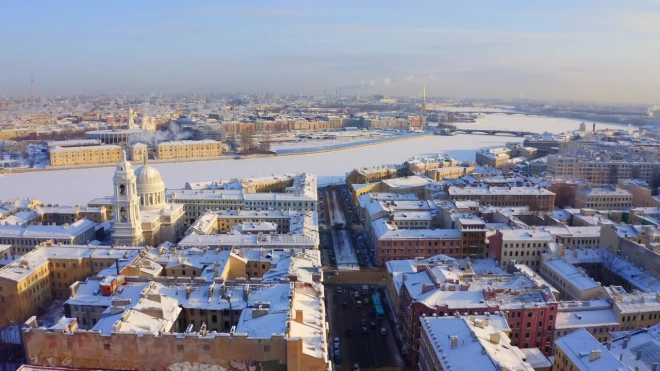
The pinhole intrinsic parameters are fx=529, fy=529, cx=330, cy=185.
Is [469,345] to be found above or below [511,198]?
above

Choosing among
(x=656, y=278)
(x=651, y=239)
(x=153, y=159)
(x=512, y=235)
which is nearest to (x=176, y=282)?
(x=512, y=235)

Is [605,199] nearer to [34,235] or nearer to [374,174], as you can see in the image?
[374,174]

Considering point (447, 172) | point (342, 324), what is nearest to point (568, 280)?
point (342, 324)

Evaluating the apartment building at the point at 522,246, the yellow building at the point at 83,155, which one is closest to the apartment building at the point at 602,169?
the apartment building at the point at 522,246

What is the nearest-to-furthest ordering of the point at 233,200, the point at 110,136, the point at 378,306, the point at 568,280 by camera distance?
the point at 568,280 < the point at 378,306 < the point at 233,200 < the point at 110,136

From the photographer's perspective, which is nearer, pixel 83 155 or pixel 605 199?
pixel 605 199

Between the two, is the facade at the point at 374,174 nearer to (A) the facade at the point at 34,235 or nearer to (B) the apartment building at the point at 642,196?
(B) the apartment building at the point at 642,196

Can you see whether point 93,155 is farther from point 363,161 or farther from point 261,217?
point 261,217
